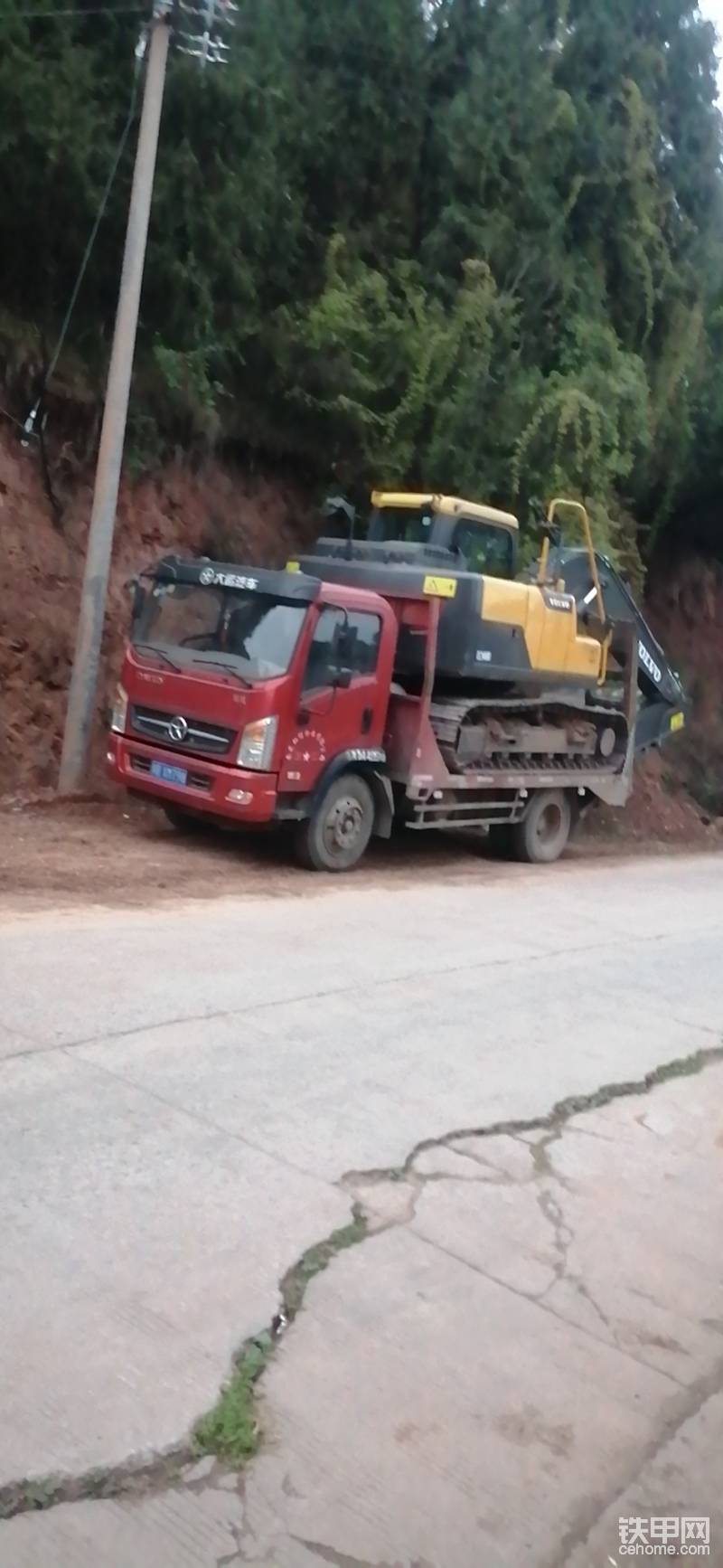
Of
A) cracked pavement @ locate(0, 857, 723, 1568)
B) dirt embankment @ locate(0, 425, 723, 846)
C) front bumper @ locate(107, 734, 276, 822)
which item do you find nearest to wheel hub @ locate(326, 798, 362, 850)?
front bumper @ locate(107, 734, 276, 822)

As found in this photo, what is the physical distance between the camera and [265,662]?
11.6m

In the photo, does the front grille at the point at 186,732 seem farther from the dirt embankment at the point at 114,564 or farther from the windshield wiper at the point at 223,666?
the dirt embankment at the point at 114,564

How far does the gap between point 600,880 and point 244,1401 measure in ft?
36.8

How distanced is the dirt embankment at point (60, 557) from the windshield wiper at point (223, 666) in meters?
2.95

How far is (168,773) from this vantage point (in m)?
12.0

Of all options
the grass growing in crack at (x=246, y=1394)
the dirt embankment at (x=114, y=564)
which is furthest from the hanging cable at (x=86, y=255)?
the grass growing in crack at (x=246, y=1394)

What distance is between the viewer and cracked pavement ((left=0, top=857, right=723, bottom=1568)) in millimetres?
3582

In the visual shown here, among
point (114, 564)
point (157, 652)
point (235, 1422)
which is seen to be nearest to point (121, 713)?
point (157, 652)

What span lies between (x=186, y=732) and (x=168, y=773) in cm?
40

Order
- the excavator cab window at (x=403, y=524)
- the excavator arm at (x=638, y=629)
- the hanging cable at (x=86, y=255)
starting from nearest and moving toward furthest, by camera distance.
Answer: the hanging cable at (x=86, y=255)
the excavator cab window at (x=403, y=524)
the excavator arm at (x=638, y=629)

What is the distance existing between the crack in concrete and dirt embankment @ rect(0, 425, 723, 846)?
796cm

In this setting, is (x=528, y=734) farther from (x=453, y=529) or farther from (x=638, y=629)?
(x=638, y=629)

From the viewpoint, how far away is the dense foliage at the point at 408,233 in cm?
1492

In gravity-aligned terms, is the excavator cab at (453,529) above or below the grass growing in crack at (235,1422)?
above
